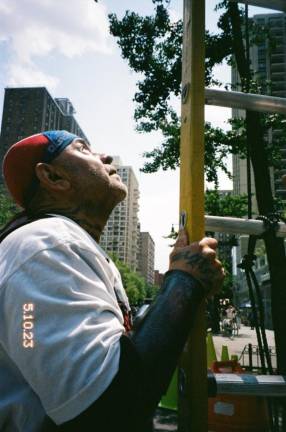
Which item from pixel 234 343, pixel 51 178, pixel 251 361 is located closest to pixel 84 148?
pixel 51 178

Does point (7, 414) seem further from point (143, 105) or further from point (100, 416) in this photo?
point (143, 105)

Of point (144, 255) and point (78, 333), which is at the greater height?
point (144, 255)

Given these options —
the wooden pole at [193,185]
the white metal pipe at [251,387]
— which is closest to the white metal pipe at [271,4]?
the wooden pole at [193,185]

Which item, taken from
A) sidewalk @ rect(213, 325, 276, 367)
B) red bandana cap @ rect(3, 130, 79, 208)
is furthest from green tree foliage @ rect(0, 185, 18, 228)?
red bandana cap @ rect(3, 130, 79, 208)

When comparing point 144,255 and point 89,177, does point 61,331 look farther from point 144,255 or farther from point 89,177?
point 144,255

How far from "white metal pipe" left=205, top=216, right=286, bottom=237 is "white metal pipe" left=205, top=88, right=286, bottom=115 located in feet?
1.88

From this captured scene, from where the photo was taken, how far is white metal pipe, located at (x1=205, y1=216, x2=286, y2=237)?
5.65ft

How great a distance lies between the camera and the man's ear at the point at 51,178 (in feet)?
6.17

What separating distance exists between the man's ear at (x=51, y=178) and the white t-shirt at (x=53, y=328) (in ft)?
2.02

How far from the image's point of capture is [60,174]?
194 centimetres

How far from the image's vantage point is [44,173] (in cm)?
191

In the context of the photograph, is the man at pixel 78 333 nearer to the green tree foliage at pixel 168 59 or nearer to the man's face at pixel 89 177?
the man's face at pixel 89 177

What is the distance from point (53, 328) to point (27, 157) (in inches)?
49.5

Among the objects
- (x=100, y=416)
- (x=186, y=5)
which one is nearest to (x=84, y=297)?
(x=100, y=416)
